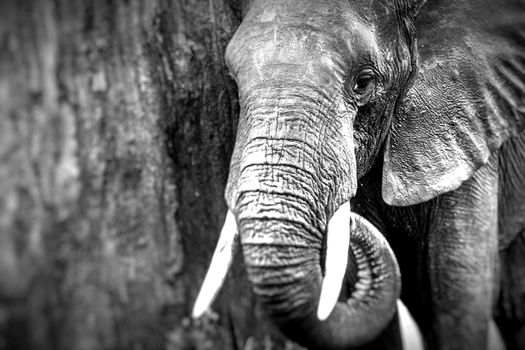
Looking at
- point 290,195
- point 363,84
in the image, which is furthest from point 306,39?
point 290,195

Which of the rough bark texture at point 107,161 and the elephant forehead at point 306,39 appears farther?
the rough bark texture at point 107,161

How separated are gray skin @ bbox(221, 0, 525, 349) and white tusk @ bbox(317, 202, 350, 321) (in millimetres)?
40

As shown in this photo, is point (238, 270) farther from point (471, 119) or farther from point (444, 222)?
point (471, 119)

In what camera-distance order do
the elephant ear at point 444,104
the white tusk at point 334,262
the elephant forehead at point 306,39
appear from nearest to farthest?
the white tusk at point 334,262 < the elephant forehead at point 306,39 < the elephant ear at point 444,104

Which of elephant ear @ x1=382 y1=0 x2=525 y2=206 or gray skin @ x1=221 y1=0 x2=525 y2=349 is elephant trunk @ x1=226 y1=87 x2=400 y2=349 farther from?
elephant ear @ x1=382 y1=0 x2=525 y2=206

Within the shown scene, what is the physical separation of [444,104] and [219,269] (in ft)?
3.11

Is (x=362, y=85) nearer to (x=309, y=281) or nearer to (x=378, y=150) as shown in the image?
(x=378, y=150)

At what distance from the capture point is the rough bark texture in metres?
2.56

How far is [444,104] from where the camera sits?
2.16 m

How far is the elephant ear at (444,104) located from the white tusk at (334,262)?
13.6 inches

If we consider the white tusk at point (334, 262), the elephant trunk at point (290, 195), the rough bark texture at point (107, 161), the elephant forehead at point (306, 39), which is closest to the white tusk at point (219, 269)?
the elephant trunk at point (290, 195)

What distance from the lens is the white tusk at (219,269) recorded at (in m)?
1.84

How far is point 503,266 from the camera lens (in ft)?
9.89

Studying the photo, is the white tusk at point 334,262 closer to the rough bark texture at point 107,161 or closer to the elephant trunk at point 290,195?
the elephant trunk at point 290,195
